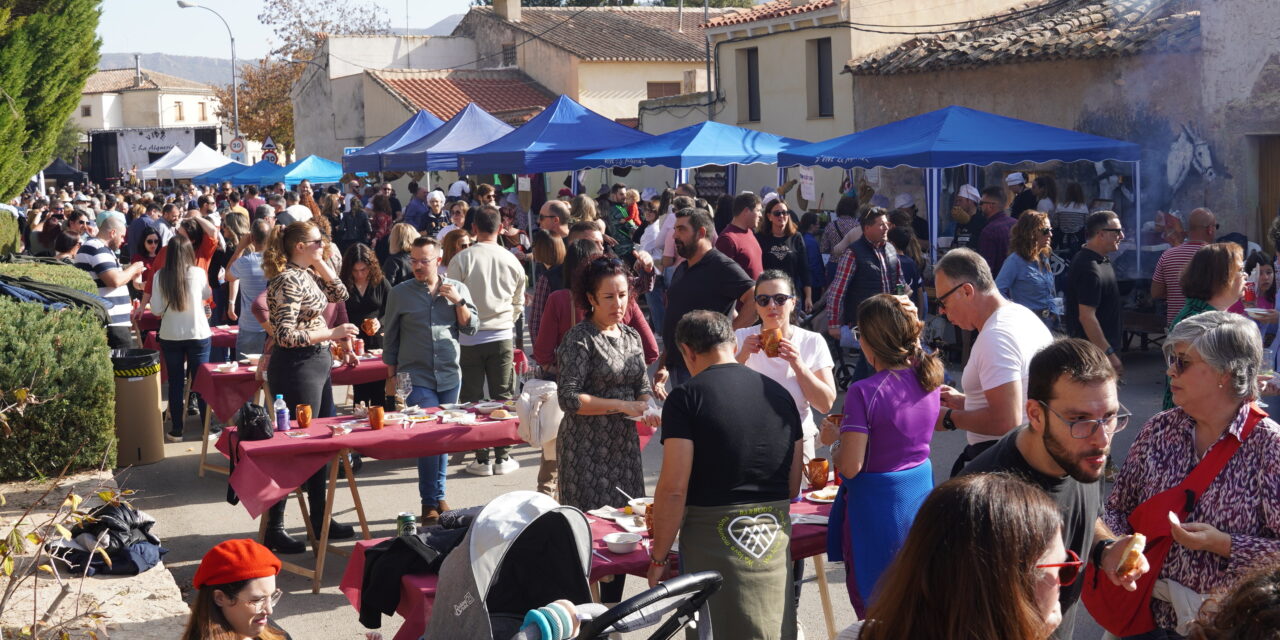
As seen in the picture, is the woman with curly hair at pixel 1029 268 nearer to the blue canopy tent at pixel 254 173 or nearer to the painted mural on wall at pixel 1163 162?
the painted mural on wall at pixel 1163 162

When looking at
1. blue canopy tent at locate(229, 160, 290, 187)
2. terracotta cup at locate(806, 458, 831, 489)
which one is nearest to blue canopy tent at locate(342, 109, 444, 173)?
blue canopy tent at locate(229, 160, 290, 187)

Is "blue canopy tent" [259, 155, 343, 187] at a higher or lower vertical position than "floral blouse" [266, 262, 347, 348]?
higher

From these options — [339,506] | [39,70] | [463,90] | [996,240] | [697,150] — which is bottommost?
[339,506]

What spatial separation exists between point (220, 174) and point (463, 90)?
1140 cm

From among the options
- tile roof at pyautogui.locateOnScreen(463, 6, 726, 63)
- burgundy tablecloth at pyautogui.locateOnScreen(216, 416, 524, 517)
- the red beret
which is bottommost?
burgundy tablecloth at pyautogui.locateOnScreen(216, 416, 524, 517)

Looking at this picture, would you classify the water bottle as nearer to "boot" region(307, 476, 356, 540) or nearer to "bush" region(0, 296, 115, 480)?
"boot" region(307, 476, 356, 540)

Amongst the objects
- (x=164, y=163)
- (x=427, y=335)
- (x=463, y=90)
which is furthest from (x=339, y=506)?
(x=463, y=90)


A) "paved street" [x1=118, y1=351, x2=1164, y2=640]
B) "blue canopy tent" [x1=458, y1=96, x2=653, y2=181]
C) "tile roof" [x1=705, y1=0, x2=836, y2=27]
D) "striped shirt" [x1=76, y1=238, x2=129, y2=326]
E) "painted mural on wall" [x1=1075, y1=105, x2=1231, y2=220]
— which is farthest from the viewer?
"tile roof" [x1=705, y1=0, x2=836, y2=27]

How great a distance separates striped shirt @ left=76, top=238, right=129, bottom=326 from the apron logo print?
8079mm

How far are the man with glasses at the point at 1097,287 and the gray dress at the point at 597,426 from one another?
11.8 ft

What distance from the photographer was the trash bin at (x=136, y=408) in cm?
940

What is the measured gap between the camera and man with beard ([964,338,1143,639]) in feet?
10.9

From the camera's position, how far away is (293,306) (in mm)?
7316

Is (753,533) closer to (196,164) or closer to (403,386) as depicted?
(403,386)
